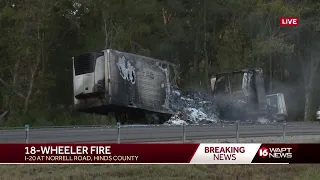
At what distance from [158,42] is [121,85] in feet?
60.0

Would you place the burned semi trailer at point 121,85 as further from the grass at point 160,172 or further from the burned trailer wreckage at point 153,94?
the grass at point 160,172

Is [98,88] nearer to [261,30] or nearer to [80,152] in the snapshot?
[80,152]

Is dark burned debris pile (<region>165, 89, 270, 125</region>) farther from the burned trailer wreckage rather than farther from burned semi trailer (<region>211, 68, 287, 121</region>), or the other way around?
burned semi trailer (<region>211, 68, 287, 121</region>)

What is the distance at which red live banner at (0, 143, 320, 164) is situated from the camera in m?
11.1

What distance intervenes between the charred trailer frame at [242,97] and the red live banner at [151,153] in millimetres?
19019

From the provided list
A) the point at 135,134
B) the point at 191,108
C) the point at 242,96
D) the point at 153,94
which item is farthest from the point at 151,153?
the point at 242,96

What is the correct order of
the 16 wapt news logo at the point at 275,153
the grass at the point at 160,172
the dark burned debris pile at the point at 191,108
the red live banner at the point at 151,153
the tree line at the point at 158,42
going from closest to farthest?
the red live banner at the point at 151,153
the 16 wapt news logo at the point at 275,153
the grass at the point at 160,172
the dark burned debris pile at the point at 191,108
the tree line at the point at 158,42

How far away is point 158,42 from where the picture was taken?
42406mm

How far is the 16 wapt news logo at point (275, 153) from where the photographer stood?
1127 cm

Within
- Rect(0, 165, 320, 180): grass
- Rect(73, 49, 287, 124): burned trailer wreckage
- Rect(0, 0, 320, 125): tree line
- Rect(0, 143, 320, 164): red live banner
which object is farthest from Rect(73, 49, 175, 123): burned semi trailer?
Rect(0, 143, 320, 164): red live banner

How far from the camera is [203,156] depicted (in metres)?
11.3

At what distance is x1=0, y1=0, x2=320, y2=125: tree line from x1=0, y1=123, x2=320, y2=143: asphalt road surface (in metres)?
13.7

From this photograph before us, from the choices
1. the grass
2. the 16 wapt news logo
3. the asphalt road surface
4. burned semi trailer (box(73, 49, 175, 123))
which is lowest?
the grass

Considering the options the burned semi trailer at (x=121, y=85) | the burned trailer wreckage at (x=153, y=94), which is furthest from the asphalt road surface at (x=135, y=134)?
the burned trailer wreckage at (x=153, y=94)
